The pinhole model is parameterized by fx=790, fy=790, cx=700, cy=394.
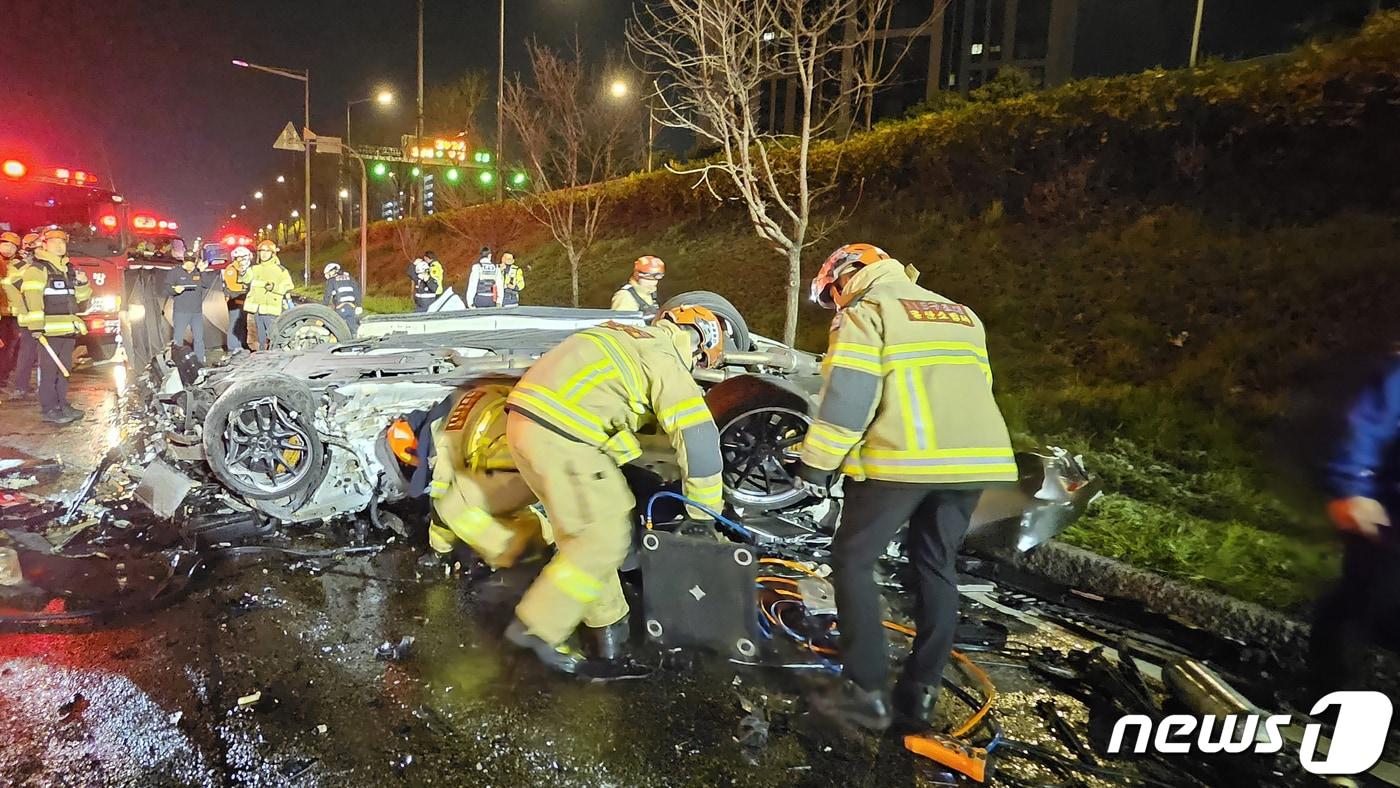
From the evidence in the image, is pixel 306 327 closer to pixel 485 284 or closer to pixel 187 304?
pixel 187 304

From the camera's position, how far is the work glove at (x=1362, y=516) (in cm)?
268

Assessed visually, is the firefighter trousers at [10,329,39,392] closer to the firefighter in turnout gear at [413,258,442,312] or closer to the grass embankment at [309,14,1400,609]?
the firefighter in turnout gear at [413,258,442,312]

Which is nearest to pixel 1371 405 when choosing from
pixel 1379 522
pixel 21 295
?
pixel 1379 522

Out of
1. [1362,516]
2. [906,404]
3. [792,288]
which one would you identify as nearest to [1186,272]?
[792,288]

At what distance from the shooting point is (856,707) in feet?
9.53

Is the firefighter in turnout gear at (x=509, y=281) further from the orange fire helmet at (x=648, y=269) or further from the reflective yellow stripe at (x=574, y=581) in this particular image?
the reflective yellow stripe at (x=574, y=581)

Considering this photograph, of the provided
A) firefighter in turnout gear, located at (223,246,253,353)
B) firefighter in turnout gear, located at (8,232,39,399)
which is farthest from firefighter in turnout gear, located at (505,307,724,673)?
firefighter in turnout gear, located at (223,246,253,353)

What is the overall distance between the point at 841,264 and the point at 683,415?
0.86m

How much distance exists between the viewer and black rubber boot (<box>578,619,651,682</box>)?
3.14 metres

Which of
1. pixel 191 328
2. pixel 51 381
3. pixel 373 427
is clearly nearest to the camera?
pixel 373 427

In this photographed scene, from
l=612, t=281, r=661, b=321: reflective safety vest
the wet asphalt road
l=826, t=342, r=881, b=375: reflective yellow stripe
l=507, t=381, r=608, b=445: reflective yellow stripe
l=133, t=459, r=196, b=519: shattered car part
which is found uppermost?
l=612, t=281, r=661, b=321: reflective safety vest

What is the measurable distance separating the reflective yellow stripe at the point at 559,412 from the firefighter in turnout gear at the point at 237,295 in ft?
27.0

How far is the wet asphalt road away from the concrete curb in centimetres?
206

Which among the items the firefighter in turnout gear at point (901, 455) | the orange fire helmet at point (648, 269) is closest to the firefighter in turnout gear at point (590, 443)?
the firefighter in turnout gear at point (901, 455)
